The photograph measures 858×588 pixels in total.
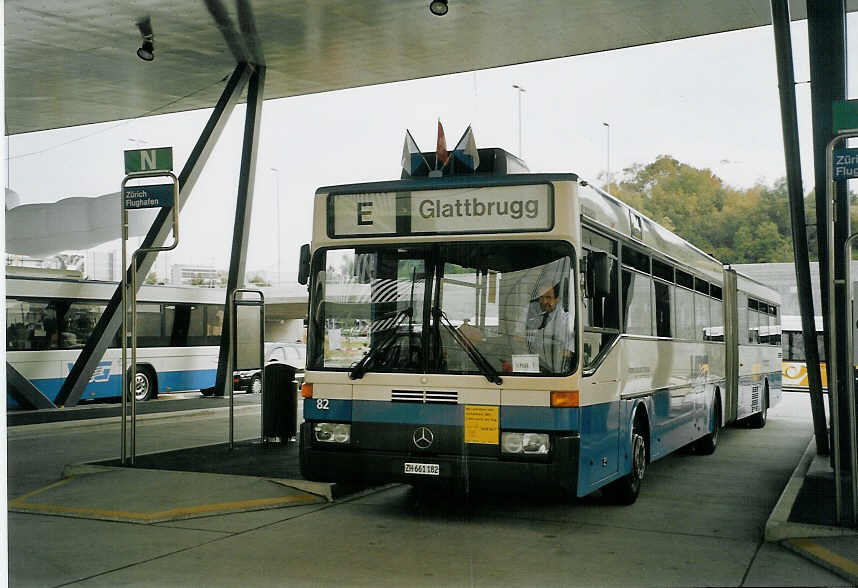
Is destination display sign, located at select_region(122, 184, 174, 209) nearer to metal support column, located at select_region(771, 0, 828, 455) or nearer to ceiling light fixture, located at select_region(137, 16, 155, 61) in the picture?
ceiling light fixture, located at select_region(137, 16, 155, 61)

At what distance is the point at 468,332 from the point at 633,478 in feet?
8.69

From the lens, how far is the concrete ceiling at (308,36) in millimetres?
14891

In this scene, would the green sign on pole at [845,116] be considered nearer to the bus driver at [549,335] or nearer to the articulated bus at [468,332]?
the articulated bus at [468,332]

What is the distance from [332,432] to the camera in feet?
25.1

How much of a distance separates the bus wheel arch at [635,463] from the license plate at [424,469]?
215 centimetres

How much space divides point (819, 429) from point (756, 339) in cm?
507

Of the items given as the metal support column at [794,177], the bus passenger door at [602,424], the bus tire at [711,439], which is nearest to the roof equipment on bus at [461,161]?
the bus passenger door at [602,424]

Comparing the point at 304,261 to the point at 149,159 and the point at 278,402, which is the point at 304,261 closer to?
the point at 149,159

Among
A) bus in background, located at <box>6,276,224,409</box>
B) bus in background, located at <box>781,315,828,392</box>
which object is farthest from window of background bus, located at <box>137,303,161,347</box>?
bus in background, located at <box>781,315,828,392</box>

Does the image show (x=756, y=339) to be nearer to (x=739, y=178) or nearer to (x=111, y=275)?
(x=739, y=178)

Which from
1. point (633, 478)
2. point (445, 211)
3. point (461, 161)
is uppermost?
point (461, 161)

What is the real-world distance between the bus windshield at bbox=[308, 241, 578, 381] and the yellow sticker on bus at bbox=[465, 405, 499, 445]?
0.27m

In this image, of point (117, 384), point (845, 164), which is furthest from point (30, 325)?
point (845, 164)

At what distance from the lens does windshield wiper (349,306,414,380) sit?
7.43 m
